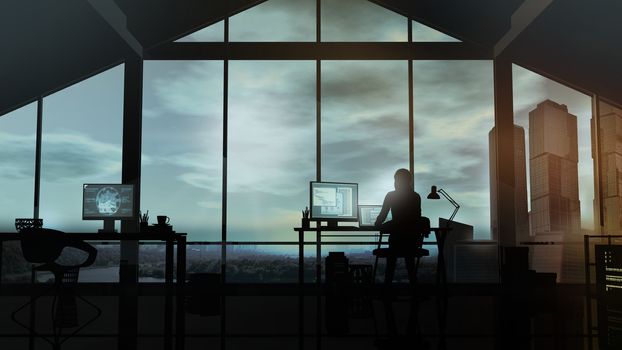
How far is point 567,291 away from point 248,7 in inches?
227

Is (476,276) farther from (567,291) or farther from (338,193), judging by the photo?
(338,193)

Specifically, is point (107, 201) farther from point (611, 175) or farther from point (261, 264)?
point (611, 175)

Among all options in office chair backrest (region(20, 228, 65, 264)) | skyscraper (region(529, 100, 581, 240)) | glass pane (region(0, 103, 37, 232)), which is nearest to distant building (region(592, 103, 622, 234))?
skyscraper (region(529, 100, 581, 240))

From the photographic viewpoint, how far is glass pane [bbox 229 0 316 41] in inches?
332

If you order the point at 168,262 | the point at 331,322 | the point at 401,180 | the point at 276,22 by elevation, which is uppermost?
the point at 276,22

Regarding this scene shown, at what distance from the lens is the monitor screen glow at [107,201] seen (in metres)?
6.83

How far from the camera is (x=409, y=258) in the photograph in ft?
16.0

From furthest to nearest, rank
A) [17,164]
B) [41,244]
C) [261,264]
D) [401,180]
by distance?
[17,164]
[261,264]
[401,180]
[41,244]

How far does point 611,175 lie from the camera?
8.41m

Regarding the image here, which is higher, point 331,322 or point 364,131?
point 364,131

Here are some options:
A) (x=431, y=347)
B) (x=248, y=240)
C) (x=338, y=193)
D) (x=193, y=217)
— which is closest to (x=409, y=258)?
(x=431, y=347)

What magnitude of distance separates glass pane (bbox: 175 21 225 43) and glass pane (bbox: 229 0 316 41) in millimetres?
141

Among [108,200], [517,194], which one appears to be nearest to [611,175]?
[517,194]

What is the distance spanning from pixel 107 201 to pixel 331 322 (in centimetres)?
327
